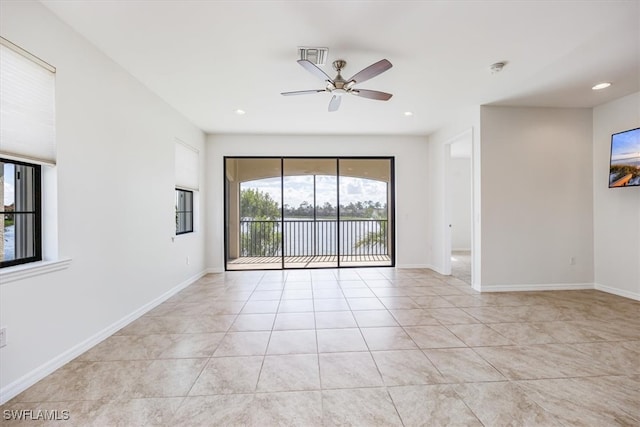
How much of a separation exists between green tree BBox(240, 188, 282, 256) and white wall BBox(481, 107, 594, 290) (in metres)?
3.90

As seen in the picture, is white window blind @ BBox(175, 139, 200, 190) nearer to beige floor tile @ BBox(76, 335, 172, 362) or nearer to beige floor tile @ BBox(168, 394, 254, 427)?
beige floor tile @ BBox(76, 335, 172, 362)

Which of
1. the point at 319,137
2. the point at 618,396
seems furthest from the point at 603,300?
the point at 319,137

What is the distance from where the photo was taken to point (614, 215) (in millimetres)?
3873

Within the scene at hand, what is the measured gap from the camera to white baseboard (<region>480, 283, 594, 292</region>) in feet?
13.1

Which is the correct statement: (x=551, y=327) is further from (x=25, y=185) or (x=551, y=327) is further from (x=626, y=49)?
(x=25, y=185)

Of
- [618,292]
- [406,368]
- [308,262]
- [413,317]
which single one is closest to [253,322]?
[406,368]

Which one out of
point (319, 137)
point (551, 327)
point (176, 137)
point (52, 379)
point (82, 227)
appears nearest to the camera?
point (52, 379)

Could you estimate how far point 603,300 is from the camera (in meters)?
3.61

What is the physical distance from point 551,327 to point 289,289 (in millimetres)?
3141

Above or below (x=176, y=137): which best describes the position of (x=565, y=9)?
above

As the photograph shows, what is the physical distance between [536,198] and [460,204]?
4061 mm

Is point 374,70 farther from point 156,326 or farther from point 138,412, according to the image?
point 156,326

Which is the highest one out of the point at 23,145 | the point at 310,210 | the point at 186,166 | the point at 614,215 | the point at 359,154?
the point at 359,154

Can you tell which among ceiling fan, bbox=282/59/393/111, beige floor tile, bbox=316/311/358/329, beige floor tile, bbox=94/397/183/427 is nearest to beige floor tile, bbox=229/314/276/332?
beige floor tile, bbox=316/311/358/329
